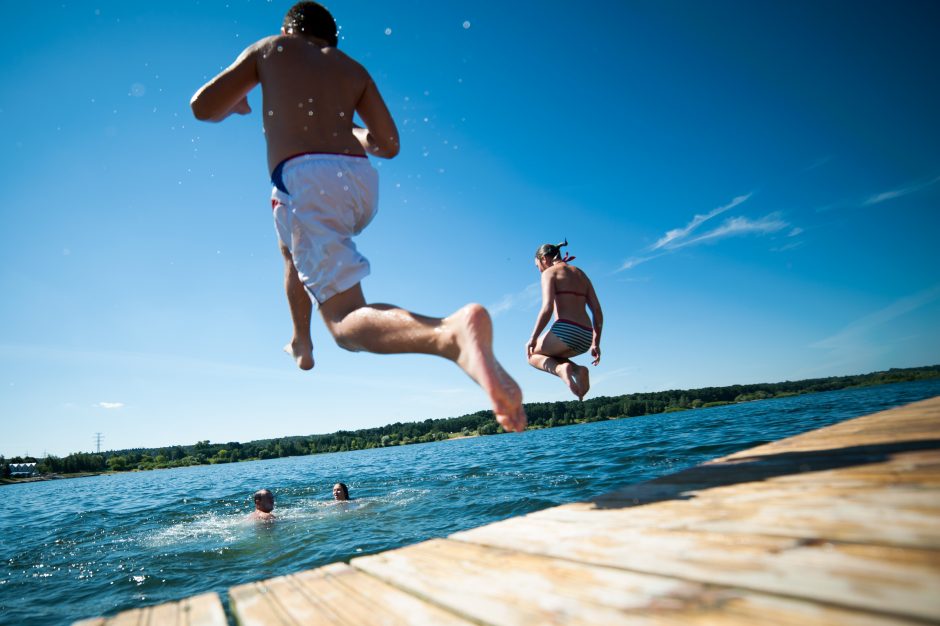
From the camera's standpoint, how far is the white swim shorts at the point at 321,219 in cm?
228

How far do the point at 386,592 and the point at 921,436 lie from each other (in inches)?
95.3

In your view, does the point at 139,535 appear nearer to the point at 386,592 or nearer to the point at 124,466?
the point at 386,592

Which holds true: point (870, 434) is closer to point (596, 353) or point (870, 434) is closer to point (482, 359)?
point (482, 359)

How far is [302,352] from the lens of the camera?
2836mm

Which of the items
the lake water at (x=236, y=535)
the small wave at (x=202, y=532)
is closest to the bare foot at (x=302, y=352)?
the lake water at (x=236, y=535)

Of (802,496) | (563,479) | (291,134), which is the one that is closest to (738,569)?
(802,496)

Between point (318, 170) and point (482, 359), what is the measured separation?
1351 mm

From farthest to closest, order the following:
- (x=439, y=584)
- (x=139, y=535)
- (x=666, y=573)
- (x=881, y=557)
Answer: (x=139, y=535)
(x=439, y=584)
(x=666, y=573)
(x=881, y=557)

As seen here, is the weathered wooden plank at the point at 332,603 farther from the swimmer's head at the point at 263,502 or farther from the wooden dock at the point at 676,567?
the swimmer's head at the point at 263,502

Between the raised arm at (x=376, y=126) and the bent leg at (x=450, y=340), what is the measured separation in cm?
129

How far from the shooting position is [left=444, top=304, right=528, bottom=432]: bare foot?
180 cm

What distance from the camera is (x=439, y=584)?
A: 3.60ft

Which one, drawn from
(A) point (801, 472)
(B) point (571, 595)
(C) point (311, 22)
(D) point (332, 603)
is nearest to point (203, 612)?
(D) point (332, 603)

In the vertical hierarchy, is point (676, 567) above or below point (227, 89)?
below
